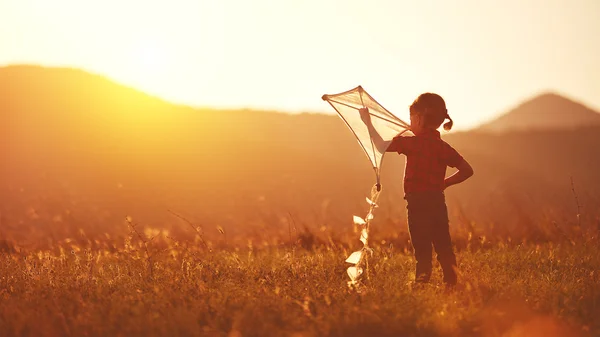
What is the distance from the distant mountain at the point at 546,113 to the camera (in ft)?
246

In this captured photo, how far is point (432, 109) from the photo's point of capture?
21.4 ft

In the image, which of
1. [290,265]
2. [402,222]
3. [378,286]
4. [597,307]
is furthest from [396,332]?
[402,222]

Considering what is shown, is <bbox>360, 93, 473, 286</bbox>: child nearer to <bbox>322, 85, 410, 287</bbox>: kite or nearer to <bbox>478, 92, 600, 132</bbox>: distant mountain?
<bbox>322, 85, 410, 287</bbox>: kite

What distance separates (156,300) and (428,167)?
9.80 ft

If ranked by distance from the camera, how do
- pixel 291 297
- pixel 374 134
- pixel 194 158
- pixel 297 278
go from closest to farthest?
pixel 291 297 < pixel 374 134 < pixel 297 278 < pixel 194 158

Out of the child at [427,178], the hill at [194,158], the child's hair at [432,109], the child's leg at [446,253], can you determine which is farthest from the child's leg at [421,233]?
the hill at [194,158]

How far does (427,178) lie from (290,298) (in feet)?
6.18

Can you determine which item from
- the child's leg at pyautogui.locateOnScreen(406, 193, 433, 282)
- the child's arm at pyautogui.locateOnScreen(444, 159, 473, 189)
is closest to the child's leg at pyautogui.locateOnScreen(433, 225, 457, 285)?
the child's leg at pyautogui.locateOnScreen(406, 193, 433, 282)

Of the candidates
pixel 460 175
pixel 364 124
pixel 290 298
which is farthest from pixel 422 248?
pixel 290 298

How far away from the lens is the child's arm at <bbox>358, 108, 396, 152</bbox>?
629 cm

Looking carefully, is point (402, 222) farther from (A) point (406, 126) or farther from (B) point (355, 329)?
(B) point (355, 329)

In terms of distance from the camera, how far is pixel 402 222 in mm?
12383

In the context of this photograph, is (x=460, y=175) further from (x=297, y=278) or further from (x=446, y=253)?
(x=297, y=278)

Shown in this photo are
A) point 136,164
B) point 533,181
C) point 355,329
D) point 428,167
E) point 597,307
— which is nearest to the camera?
point 355,329
